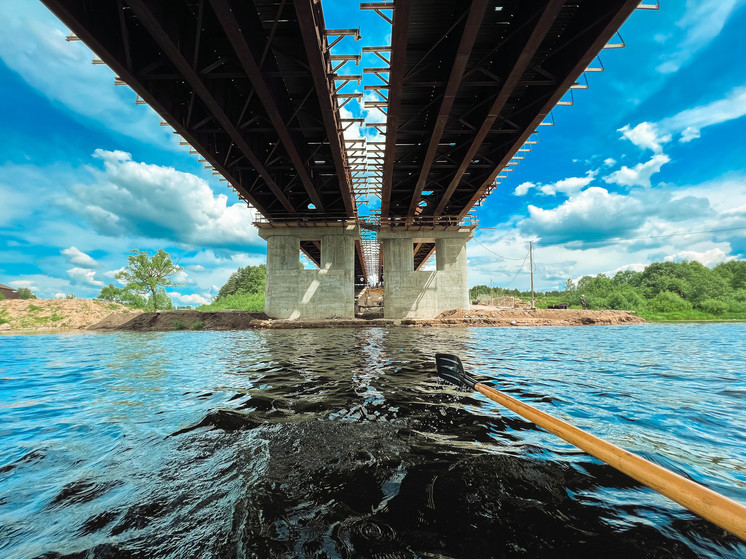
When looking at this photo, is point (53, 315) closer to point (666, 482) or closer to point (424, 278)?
point (424, 278)

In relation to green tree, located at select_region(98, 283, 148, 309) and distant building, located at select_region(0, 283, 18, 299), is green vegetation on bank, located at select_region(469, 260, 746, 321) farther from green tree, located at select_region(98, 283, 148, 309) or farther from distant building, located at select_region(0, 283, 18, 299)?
distant building, located at select_region(0, 283, 18, 299)

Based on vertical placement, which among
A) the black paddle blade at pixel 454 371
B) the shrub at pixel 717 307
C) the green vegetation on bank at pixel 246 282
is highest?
the green vegetation on bank at pixel 246 282

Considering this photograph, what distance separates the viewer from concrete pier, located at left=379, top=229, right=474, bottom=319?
2444cm

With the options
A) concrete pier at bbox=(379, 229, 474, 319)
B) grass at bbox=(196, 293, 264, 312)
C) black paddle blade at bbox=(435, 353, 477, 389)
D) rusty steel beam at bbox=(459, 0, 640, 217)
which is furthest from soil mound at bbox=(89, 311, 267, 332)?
rusty steel beam at bbox=(459, 0, 640, 217)

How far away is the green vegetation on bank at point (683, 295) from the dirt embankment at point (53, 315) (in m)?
51.7

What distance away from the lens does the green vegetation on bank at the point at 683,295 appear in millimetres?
34438

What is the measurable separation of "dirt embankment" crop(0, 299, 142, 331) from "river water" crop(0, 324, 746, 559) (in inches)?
1090

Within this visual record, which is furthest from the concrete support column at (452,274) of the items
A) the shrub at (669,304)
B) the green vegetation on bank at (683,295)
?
the shrub at (669,304)

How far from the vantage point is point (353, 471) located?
6.73 feet

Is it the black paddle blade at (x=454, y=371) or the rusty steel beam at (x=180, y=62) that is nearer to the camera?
the black paddle blade at (x=454, y=371)

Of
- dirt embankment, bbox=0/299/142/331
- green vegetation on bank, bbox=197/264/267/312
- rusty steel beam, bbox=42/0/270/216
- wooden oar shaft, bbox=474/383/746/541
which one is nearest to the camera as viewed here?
wooden oar shaft, bbox=474/383/746/541

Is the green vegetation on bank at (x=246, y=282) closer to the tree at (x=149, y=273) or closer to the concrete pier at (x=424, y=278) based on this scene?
the tree at (x=149, y=273)

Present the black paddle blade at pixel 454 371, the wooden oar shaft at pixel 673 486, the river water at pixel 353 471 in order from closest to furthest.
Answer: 1. the wooden oar shaft at pixel 673 486
2. the river water at pixel 353 471
3. the black paddle blade at pixel 454 371

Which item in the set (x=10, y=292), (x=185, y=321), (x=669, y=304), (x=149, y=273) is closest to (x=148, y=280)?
(x=149, y=273)
